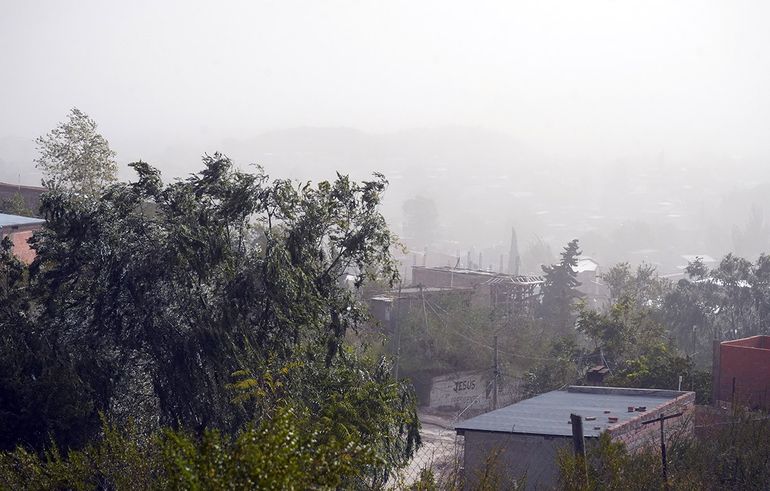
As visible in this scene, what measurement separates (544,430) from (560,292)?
37.3m

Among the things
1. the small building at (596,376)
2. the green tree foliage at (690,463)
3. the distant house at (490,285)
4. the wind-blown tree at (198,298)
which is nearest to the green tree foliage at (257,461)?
the green tree foliage at (690,463)

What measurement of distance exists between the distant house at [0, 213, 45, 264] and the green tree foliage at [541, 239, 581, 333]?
85.4 ft

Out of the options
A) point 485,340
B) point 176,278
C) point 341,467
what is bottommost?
point 485,340

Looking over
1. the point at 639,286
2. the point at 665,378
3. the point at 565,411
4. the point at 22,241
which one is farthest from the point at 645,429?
the point at 639,286

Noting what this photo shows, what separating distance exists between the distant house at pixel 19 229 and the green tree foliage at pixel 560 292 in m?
26.0

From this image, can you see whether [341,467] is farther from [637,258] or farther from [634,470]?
[637,258]

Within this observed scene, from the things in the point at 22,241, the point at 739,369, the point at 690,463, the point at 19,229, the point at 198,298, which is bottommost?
the point at 739,369

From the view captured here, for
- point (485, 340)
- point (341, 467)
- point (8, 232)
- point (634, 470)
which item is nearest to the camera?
point (341, 467)

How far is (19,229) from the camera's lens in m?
25.9

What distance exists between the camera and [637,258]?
15912 cm

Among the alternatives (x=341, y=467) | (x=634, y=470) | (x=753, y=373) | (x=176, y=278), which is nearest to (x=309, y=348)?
(x=176, y=278)

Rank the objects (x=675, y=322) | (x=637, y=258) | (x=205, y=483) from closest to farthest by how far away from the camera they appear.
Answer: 1. (x=205, y=483)
2. (x=675, y=322)
3. (x=637, y=258)

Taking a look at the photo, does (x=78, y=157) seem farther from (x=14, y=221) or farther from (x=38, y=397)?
(x=38, y=397)

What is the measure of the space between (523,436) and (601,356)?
15922mm
